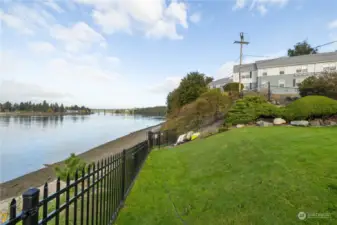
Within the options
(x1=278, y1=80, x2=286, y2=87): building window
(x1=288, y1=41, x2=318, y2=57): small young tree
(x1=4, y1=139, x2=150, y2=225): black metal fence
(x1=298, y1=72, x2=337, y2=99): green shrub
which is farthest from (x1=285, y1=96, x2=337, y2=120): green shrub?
(x1=288, y1=41, x2=318, y2=57): small young tree

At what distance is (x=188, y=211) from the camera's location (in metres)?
4.52

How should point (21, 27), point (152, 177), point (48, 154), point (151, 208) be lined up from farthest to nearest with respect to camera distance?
point (48, 154) < point (21, 27) < point (152, 177) < point (151, 208)

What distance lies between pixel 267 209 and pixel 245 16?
16031 mm

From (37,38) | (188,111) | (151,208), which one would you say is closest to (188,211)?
(151,208)

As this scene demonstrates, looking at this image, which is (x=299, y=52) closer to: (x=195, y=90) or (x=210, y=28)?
(x=195, y=90)

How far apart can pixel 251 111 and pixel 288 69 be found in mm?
27958

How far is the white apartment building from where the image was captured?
3519 cm

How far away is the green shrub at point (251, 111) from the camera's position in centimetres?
1599

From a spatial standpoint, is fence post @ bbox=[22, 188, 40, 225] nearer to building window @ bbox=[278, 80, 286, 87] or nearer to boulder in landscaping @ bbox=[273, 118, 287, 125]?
boulder in landscaping @ bbox=[273, 118, 287, 125]

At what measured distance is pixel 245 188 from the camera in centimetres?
512

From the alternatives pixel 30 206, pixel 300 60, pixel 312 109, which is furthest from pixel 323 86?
pixel 30 206

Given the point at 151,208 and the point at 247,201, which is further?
the point at 151,208

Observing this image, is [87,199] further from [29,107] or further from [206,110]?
[29,107]

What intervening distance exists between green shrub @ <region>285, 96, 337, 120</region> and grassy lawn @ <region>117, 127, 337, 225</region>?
21.6 ft
